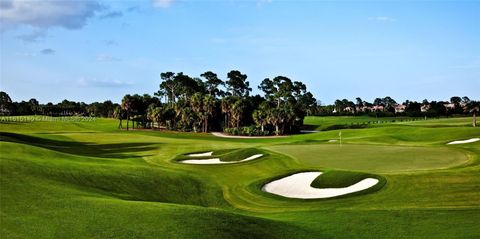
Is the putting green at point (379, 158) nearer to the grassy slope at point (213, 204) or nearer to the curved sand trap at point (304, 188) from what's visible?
the grassy slope at point (213, 204)

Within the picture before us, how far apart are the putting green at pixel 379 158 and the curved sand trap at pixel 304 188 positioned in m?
2.85

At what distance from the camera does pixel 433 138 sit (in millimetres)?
54188

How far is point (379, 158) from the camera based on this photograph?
107 ft

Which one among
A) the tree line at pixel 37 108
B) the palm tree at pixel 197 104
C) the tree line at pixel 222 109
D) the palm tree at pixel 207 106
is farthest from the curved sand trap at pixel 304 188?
the tree line at pixel 37 108

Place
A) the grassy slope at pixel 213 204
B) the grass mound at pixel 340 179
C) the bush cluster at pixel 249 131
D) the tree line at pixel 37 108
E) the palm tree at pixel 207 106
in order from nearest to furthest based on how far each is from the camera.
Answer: the grassy slope at pixel 213 204, the grass mound at pixel 340 179, the bush cluster at pixel 249 131, the palm tree at pixel 207 106, the tree line at pixel 37 108

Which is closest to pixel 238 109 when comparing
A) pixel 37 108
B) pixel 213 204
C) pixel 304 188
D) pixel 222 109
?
pixel 222 109

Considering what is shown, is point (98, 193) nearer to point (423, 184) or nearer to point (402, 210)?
point (402, 210)

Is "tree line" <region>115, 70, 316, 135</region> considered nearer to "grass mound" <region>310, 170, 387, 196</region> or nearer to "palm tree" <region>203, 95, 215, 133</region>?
"palm tree" <region>203, 95, 215, 133</region>

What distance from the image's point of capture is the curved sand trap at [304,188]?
24.0 metres

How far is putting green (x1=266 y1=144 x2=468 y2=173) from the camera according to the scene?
28.3m

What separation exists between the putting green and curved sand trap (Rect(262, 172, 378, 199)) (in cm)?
285

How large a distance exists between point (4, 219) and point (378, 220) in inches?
517

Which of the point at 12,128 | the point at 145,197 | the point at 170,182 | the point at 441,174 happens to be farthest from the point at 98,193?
the point at 12,128

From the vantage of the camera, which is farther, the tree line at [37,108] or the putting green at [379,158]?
the tree line at [37,108]
